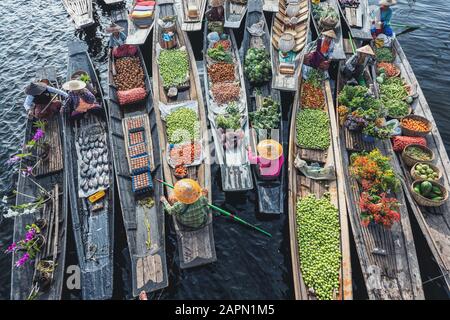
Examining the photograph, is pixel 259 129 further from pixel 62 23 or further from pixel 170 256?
pixel 62 23

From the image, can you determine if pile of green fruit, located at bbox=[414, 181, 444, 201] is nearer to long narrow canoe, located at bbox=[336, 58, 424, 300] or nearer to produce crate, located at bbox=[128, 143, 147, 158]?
long narrow canoe, located at bbox=[336, 58, 424, 300]

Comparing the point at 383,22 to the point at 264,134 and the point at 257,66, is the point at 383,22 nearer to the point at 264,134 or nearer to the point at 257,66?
the point at 257,66

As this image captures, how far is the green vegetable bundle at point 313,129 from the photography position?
12.5 metres

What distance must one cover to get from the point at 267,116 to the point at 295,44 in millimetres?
5618

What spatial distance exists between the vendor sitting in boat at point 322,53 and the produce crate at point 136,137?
886 cm

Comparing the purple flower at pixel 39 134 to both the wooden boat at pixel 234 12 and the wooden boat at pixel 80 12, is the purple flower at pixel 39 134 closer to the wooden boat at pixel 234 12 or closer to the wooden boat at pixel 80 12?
the wooden boat at pixel 80 12

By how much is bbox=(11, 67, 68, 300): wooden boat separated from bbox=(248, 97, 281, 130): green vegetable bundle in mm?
8138

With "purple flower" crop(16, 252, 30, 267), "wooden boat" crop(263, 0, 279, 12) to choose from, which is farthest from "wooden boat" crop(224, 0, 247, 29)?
"purple flower" crop(16, 252, 30, 267)

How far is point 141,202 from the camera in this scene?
11023 mm

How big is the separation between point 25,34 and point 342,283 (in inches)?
1034

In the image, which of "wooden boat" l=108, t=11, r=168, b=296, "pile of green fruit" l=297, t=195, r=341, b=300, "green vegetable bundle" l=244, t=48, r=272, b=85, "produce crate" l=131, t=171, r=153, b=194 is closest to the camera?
"pile of green fruit" l=297, t=195, r=341, b=300

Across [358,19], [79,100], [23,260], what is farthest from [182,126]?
[358,19]

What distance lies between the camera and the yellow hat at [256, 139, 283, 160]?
11406 millimetres

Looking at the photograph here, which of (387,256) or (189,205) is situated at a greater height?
(189,205)
